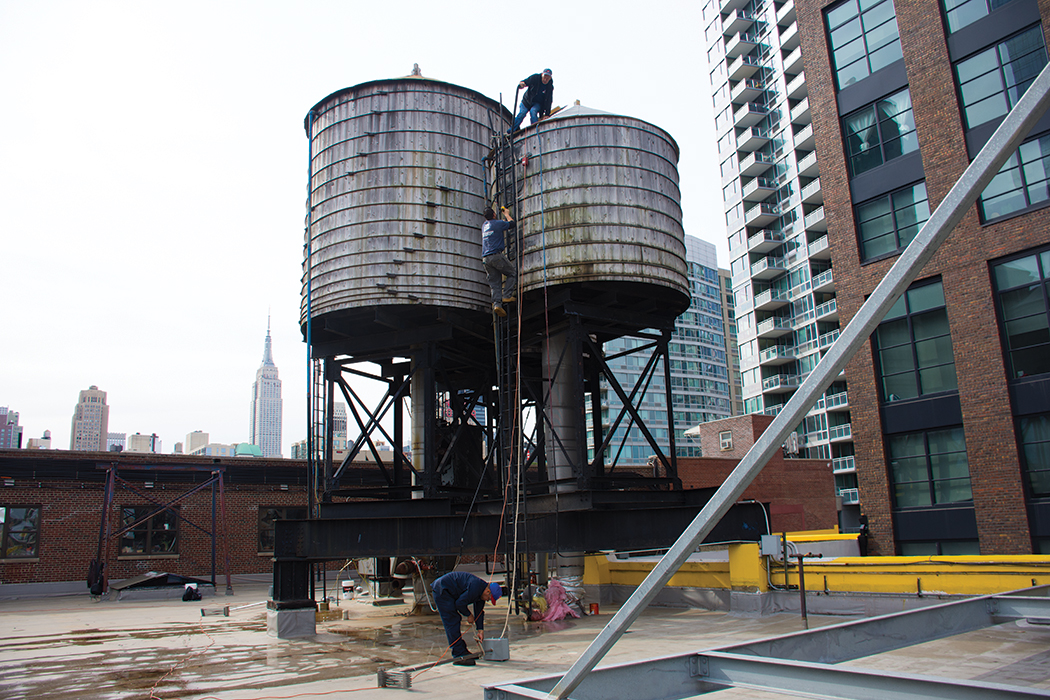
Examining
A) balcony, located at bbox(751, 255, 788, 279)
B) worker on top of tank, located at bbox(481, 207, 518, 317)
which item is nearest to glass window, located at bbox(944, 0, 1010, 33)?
worker on top of tank, located at bbox(481, 207, 518, 317)

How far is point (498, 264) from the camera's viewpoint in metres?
15.6

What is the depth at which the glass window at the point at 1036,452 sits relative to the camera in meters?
16.3

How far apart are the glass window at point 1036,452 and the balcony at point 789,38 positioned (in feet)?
178

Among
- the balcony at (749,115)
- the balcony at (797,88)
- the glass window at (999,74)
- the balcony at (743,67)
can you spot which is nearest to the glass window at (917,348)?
the glass window at (999,74)

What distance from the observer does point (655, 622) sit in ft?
42.5

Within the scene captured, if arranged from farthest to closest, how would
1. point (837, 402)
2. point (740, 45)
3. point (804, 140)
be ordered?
1. point (740, 45)
2. point (804, 140)
3. point (837, 402)

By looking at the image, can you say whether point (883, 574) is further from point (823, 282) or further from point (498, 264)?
point (823, 282)

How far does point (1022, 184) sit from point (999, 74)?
9.56 feet

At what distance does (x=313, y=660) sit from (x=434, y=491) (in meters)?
6.44

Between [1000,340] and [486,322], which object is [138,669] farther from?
[1000,340]

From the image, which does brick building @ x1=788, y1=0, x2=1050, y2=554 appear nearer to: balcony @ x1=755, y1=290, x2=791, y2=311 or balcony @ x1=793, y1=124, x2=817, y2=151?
balcony @ x1=793, y1=124, x2=817, y2=151

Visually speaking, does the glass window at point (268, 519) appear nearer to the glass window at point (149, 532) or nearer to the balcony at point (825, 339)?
the glass window at point (149, 532)

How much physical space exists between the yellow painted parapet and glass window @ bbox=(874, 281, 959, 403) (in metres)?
6.37

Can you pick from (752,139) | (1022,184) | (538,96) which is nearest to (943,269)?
(1022,184)
